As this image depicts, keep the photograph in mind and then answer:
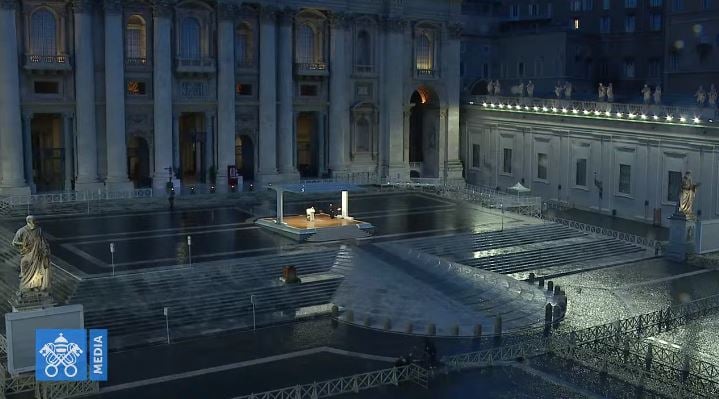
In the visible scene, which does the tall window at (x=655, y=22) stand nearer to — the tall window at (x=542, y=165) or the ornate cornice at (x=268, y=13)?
the tall window at (x=542, y=165)

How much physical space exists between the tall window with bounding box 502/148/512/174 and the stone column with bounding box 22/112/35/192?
35.0 metres

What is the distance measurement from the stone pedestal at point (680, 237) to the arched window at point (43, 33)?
1543 inches

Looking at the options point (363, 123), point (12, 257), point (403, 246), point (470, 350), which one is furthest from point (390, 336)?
point (363, 123)

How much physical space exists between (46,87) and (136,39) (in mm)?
6803

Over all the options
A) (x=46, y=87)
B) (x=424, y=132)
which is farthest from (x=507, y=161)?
(x=46, y=87)

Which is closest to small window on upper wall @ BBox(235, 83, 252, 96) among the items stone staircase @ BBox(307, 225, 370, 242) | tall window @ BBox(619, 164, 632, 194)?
stone staircase @ BBox(307, 225, 370, 242)

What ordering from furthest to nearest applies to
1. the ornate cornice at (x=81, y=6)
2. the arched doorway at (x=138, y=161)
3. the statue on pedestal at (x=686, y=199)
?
the arched doorway at (x=138, y=161), the ornate cornice at (x=81, y=6), the statue on pedestal at (x=686, y=199)

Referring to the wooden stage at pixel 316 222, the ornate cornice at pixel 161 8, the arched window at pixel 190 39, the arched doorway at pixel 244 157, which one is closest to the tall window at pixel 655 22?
the arched doorway at pixel 244 157

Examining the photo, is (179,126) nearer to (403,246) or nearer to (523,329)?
(403,246)

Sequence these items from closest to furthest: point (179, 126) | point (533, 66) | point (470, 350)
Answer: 1. point (470, 350)
2. point (179, 126)
3. point (533, 66)

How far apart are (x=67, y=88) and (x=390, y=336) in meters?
34.6

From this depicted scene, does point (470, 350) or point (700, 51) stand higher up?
point (700, 51)

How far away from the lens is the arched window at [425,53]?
74.2m

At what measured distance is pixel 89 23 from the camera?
59.4 m
